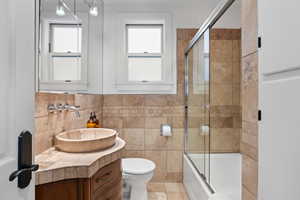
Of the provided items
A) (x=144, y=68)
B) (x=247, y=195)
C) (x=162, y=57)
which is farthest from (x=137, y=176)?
(x=162, y=57)

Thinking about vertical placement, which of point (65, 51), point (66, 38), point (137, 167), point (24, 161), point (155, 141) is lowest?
point (137, 167)

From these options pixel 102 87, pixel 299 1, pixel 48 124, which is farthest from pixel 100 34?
pixel 299 1

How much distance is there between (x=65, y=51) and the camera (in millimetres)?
1952

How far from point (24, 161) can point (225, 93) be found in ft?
8.25

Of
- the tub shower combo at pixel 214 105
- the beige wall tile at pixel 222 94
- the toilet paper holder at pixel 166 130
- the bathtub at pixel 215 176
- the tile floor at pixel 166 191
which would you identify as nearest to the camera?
the bathtub at pixel 215 176

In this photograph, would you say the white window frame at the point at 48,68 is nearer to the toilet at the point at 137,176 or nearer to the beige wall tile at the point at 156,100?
the toilet at the point at 137,176

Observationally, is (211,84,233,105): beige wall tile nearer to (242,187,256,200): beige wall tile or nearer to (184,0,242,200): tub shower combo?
(184,0,242,200): tub shower combo

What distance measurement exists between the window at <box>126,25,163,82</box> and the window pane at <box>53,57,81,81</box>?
96 centimetres

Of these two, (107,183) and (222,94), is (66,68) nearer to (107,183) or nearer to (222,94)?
(107,183)

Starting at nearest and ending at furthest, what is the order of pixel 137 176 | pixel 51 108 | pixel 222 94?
pixel 51 108
pixel 137 176
pixel 222 94

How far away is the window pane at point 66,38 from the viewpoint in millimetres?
1724

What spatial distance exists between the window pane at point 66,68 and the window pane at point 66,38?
0.08m

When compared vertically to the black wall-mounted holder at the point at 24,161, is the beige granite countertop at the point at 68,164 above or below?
below

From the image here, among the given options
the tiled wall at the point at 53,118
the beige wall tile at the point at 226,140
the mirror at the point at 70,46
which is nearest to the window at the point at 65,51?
the mirror at the point at 70,46
